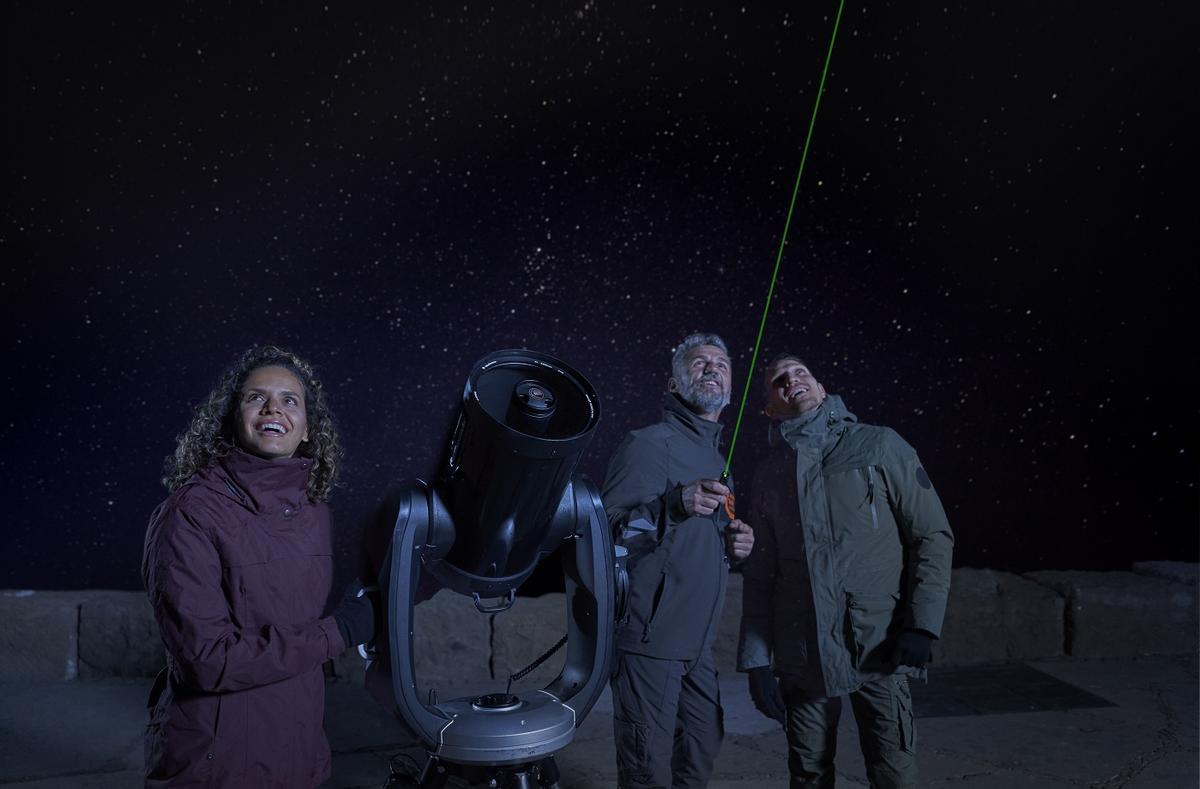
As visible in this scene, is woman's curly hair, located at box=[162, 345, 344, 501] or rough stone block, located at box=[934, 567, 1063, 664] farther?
rough stone block, located at box=[934, 567, 1063, 664]

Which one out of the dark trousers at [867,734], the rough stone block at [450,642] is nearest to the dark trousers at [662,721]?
the dark trousers at [867,734]

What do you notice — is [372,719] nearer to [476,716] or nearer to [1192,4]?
[476,716]

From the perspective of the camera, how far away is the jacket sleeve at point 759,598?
2859 millimetres

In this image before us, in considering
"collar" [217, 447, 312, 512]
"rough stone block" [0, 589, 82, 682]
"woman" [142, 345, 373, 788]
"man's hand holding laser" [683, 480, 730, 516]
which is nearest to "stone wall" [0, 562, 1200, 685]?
"rough stone block" [0, 589, 82, 682]

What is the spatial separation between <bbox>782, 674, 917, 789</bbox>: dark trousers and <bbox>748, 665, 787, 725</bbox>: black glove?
3 centimetres

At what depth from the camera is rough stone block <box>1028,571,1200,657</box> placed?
5406 millimetres

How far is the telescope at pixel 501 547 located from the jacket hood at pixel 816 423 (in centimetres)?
121

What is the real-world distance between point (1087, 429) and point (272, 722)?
7717 mm

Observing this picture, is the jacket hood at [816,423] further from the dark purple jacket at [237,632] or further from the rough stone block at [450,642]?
the rough stone block at [450,642]

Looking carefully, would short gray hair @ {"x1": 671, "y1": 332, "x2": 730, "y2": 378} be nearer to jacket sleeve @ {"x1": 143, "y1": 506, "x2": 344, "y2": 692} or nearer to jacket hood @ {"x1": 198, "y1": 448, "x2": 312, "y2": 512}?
jacket hood @ {"x1": 198, "y1": 448, "x2": 312, "y2": 512}

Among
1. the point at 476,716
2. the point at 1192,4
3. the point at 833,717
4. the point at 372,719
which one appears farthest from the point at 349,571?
the point at 1192,4

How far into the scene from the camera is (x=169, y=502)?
6.18 ft

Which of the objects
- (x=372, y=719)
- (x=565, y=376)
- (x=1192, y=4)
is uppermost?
(x=1192, y=4)

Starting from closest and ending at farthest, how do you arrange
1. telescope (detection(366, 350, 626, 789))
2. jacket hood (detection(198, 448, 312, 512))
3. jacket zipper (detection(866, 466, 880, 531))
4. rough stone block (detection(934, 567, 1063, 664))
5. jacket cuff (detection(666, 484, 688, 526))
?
telescope (detection(366, 350, 626, 789)) → jacket hood (detection(198, 448, 312, 512)) → jacket cuff (detection(666, 484, 688, 526)) → jacket zipper (detection(866, 466, 880, 531)) → rough stone block (detection(934, 567, 1063, 664))
